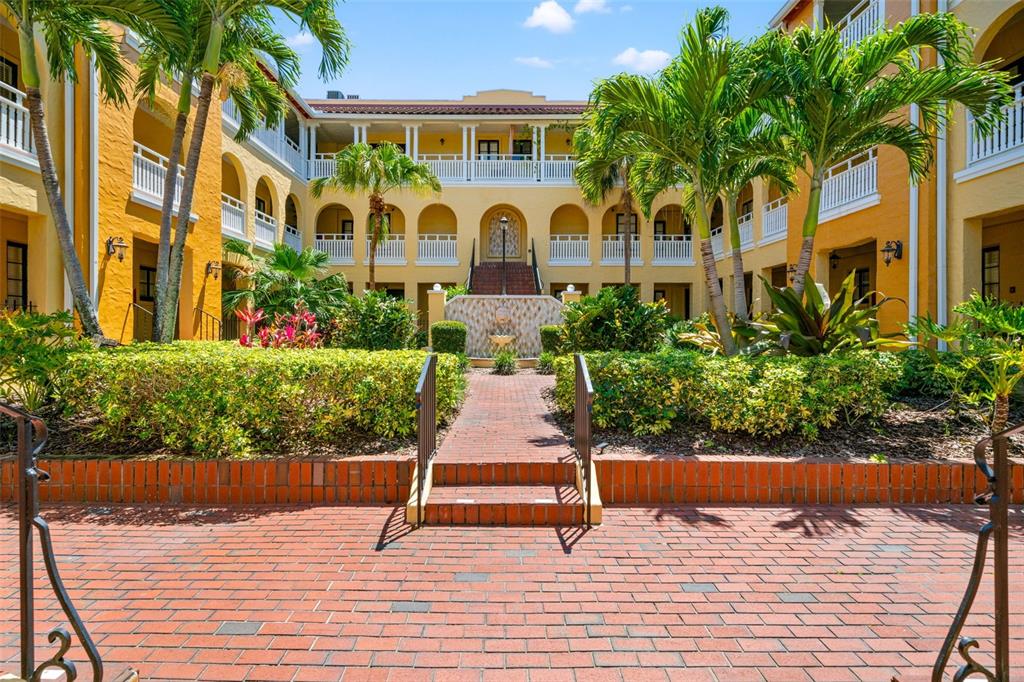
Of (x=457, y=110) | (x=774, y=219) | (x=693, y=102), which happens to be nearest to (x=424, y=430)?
(x=693, y=102)

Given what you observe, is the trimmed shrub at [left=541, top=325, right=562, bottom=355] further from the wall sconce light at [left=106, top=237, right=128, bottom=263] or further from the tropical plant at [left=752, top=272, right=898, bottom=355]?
the wall sconce light at [left=106, top=237, right=128, bottom=263]

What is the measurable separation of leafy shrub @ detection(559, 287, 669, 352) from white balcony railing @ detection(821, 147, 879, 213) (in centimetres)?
538

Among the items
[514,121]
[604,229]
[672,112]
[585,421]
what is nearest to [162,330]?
[585,421]

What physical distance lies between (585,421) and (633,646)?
74.8 inches

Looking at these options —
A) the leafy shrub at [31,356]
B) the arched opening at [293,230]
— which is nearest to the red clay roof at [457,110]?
the arched opening at [293,230]

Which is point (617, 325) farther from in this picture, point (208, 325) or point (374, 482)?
point (208, 325)

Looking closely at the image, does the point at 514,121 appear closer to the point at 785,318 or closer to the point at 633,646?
the point at 785,318

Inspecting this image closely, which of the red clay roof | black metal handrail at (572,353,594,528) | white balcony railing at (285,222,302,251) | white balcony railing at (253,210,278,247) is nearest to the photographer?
black metal handrail at (572,353,594,528)

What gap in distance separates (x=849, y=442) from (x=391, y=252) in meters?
19.3

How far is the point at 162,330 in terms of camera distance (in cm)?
715

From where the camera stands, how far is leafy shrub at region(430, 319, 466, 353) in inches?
539

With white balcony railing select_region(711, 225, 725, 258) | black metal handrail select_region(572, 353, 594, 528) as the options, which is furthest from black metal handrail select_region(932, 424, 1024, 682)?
white balcony railing select_region(711, 225, 725, 258)

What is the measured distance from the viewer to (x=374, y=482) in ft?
15.4

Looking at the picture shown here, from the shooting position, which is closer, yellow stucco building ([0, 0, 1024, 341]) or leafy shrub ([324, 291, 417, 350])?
yellow stucco building ([0, 0, 1024, 341])
